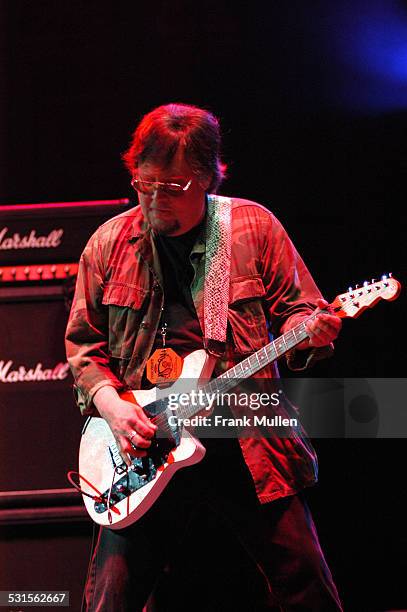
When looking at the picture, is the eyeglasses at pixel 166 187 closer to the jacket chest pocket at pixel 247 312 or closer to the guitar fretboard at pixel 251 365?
the jacket chest pocket at pixel 247 312

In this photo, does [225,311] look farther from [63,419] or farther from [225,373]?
[63,419]

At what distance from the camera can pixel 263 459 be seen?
233 cm

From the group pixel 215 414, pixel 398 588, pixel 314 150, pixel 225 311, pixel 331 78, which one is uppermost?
pixel 331 78

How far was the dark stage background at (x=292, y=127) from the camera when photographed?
3.26m

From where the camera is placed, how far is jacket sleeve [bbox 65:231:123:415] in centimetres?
250

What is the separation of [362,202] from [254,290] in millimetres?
1058

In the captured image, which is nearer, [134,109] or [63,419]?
[63,419]

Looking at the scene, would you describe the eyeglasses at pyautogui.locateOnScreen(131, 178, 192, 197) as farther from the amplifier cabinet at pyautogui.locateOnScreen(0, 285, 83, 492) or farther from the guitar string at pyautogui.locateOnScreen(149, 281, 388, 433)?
the amplifier cabinet at pyautogui.locateOnScreen(0, 285, 83, 492)

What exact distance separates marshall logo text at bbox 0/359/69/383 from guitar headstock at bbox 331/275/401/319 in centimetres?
129

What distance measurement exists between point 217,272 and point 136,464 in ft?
2.00

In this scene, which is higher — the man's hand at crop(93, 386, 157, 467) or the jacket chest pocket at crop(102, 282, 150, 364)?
the jacket chest pocket at crop(102, 282, 150, 364)

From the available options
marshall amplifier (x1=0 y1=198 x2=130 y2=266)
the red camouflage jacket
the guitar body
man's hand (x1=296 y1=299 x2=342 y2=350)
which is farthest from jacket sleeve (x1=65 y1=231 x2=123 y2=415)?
man's hand (x1=296 y1=299 x2=342 y2=350)

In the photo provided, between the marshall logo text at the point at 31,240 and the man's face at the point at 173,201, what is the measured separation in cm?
72

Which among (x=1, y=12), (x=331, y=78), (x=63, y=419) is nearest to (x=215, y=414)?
(x=63, y=419)
